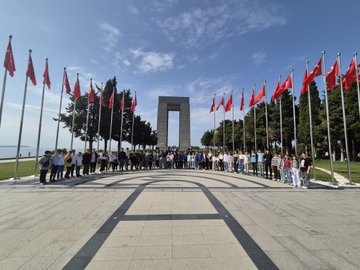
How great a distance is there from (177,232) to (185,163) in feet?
56.7

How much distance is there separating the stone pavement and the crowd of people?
9.48ft

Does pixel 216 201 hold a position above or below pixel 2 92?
below

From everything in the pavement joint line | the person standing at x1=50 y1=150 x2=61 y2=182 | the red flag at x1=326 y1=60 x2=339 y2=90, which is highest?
the red flag at x1=326 y1=60 x2=339 y2=90

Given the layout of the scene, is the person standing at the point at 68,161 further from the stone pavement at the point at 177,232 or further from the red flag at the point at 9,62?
the red flag at the point at 9,62

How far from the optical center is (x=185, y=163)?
2216cm

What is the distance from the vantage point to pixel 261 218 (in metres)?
5.95

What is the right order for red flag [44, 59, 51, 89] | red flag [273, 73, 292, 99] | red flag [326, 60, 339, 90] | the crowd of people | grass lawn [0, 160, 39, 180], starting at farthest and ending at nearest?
A: red flag [273, 73, 292, 99] → red flag [44, 59, 51, 89] → grass lawn [0, 160, 39, 180] → red flag [326, 60, 339, 90] → the crowd of people

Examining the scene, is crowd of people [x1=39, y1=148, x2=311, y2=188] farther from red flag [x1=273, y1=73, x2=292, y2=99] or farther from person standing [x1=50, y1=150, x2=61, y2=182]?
red flag [x1=273, y1=73, x2=292, y2=99]

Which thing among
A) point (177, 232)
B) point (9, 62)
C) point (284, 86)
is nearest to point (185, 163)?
point (284, 86)

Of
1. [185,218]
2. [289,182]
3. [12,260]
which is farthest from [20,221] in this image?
[289,182]

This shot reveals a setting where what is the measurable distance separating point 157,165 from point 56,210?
16234mm

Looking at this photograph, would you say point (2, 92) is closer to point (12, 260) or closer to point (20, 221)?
point (20, 221)

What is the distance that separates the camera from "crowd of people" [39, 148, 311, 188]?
11.3m

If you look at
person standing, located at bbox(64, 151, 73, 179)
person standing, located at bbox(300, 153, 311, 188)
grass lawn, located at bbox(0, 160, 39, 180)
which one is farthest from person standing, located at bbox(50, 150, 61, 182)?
person standing, located at bbox(300, 153, 311, 188)
